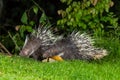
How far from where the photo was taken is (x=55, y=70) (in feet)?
21.5

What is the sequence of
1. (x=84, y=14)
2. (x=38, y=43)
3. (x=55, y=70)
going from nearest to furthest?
(x=55, y=70)
(x=38, y=43)
(x=84, y=14)

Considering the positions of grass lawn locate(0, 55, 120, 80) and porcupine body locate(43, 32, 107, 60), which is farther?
porcupine body locate(43, 32, 107, 60)

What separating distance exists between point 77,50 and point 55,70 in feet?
4.78

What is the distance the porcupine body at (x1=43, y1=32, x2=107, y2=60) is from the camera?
25.7 ft

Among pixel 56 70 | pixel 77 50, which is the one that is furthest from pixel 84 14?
pixel 56 70

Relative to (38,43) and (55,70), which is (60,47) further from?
(55,70)

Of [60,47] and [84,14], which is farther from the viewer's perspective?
[84,14]

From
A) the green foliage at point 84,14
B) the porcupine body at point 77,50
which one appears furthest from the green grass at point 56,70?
the green foliage at point 84,14

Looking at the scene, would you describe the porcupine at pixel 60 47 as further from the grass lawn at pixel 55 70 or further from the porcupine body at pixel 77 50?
the grass lawn at pixel 55 70

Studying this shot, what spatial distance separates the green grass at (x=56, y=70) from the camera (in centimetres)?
601

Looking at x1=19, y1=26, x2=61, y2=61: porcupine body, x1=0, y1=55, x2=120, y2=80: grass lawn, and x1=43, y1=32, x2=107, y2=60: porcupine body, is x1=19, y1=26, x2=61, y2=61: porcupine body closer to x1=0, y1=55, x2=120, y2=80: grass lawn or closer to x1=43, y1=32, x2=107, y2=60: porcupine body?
x1=43, y1=32, x2=107, y2=60: porcupine body

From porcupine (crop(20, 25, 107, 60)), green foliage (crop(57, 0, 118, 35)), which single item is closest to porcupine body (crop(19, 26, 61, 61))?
porcupine (crop(20, 25, 107, 60))

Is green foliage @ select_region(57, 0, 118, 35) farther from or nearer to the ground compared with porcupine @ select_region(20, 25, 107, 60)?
farther from the ground

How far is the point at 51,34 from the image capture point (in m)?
8.02
